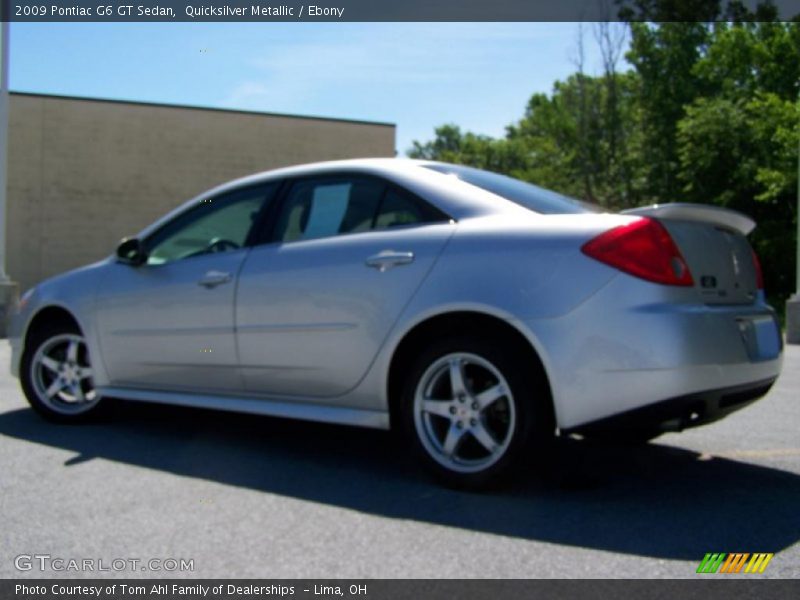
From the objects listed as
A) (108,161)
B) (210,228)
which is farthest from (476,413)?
(108,161)

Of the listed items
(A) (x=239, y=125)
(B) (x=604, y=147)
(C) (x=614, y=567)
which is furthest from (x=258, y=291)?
(B) (x=604, y=147)

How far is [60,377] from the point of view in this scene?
18.7 ft

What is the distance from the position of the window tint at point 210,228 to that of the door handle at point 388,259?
39.8 inches

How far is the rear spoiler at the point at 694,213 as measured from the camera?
3.79m

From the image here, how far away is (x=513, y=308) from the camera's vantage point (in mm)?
3779

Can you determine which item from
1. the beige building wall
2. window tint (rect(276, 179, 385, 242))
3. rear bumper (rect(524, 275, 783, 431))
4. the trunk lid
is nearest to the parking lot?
rear bumper (rect(524, 275, 783, 431))

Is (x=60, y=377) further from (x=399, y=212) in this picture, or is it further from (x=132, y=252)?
(x=399, y=212)

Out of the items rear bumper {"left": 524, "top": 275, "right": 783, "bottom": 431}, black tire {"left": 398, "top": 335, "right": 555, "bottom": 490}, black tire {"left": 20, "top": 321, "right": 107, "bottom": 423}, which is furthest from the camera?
black tire {"left": 20, "top": 321, "right": 107, "bottom": 423}

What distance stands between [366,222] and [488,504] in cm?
151

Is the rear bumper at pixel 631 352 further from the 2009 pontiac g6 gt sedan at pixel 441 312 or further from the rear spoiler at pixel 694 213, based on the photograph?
the rear spoiler at pixel 694 213

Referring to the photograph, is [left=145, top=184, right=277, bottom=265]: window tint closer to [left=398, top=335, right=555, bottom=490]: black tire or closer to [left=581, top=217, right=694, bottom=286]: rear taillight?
[left=398, top=335, right=555, bottom=490]: black tire

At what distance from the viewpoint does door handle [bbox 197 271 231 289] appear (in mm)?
4824

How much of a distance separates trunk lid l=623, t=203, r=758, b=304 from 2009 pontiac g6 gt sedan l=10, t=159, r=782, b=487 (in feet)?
0.04

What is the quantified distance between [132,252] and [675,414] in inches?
129
